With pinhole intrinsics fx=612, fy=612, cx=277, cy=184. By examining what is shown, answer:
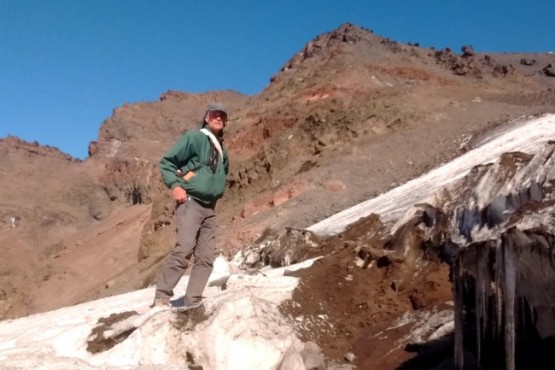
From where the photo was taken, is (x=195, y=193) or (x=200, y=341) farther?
(x=195, y=193)

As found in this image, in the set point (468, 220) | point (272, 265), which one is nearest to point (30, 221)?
point (272, 265)

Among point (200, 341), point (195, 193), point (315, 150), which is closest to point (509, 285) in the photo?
point (200, 341)

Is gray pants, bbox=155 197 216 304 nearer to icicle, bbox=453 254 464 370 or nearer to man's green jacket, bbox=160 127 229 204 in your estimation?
man's green jacket, bbox=160 127 229 204

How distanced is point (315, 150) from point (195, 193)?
15.2 m

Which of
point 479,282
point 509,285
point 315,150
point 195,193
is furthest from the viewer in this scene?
point 315,150

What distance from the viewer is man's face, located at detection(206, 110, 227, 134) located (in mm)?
5891

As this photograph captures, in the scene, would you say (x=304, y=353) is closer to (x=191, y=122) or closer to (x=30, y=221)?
(x=30, y=221)

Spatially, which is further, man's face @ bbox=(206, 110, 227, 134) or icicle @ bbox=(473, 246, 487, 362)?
man's face @ bbox=(206, 110, 227, 134)

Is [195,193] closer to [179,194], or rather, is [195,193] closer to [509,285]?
[179,194]

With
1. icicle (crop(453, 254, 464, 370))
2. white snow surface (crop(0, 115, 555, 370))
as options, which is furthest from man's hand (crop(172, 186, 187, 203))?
icicle (crop(453, 254, 464, 370))

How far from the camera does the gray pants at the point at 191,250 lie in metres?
5.80

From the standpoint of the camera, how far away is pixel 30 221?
2195 inches

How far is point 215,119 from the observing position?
19.4 feet

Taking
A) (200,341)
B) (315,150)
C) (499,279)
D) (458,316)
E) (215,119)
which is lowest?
(458,316)
